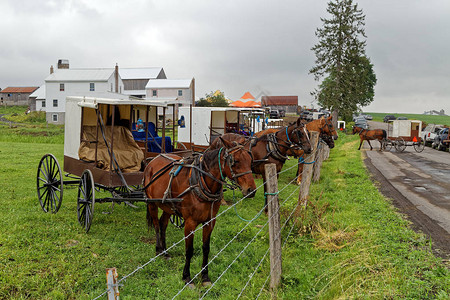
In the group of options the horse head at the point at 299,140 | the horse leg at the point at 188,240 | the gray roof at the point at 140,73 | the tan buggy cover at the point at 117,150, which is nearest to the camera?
the horse leg at the point at 188,240

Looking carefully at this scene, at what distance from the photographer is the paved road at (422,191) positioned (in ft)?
23.8

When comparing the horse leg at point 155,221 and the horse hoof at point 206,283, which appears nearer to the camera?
the horse hoof at point 206,283

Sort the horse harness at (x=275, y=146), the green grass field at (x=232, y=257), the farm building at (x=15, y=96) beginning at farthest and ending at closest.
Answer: the farm building at (x=15, y=96) < the horse harness at (x=275, y=146) < the green grass field at (x=232, y=257)

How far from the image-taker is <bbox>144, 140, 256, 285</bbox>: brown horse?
5.45 metres

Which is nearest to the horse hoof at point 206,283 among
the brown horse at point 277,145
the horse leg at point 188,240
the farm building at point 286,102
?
the horse leg at point 188,240

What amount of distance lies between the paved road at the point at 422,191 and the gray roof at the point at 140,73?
5832 centimetres

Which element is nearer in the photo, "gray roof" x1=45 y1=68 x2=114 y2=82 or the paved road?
the paved road

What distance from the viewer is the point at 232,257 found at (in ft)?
22.6

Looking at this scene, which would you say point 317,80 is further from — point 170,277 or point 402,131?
point 170,277

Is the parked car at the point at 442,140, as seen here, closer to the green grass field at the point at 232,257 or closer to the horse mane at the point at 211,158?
the green grass field at the point at 232,257

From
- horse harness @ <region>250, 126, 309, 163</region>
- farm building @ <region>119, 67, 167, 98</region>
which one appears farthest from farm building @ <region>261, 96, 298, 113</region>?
horse harness @ <region>250, 126, 309, 163</region>

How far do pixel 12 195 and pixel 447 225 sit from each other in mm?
12010

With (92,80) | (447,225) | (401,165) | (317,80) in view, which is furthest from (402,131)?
(92,80)

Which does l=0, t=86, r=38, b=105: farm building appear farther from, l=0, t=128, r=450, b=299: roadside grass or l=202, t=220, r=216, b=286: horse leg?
l=202, t=220, r=216, b=286: horse leg
